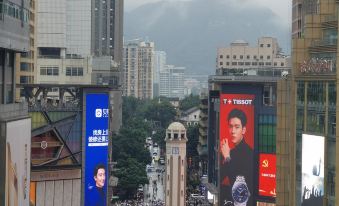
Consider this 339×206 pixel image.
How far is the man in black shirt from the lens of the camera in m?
85.6

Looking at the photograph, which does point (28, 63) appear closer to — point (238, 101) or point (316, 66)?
point (238, 101)

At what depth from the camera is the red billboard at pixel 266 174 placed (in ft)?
274

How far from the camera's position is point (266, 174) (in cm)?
8412

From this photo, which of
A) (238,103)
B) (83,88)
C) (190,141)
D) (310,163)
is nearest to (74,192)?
(83,88)

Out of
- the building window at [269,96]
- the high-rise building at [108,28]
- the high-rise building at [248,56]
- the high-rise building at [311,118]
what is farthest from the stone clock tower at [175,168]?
the high-rise building at [248,56]

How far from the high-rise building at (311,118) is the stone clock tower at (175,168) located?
49.5 m

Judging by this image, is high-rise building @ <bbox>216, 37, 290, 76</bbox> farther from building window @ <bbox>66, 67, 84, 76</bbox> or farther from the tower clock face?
building window @ <bbox>66, 67, 84, 76</bbox>

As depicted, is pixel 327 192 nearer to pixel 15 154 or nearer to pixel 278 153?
pixel 278 153

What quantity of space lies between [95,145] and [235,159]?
69.1 feet

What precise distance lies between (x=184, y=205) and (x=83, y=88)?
31.6m

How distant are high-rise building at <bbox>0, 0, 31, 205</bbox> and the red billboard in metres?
48.7

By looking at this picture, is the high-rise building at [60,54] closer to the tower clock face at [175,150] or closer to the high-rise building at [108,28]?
the tower clock face at [175,150]

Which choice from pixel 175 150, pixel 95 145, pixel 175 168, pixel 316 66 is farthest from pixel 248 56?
pixel 316 66

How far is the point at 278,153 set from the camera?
1855 inches
